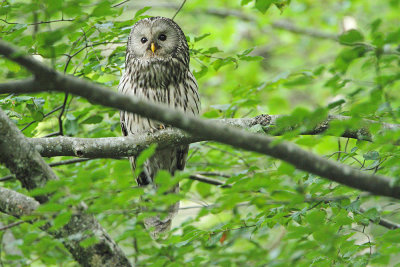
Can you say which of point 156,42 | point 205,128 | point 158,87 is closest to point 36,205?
point 205,128

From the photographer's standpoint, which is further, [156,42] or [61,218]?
[156,42]

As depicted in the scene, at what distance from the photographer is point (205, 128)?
1.74 metres

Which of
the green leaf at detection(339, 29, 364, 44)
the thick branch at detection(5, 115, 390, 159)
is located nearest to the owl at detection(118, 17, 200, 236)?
the thick branch at detection(5, 115, 390, 159)

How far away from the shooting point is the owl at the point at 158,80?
466cm

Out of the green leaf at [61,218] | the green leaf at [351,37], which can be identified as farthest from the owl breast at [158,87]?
the green leaf at [351,37]

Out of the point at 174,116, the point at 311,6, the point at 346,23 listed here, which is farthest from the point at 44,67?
the point at 311,6

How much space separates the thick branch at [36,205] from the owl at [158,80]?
5.04ft

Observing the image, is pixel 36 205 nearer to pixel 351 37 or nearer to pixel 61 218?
pixel 61 218

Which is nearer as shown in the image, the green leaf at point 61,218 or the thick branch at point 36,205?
the green leaf at point 61,218

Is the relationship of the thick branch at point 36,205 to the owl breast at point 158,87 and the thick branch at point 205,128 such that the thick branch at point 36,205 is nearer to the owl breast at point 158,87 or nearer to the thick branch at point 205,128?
the thick branch at point 205,128

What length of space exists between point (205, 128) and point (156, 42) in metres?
3.38

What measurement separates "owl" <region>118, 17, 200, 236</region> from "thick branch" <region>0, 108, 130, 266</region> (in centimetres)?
154

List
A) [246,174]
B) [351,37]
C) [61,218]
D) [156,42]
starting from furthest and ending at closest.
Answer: [156,42] → [246,174] → [61,218] → [351,37]

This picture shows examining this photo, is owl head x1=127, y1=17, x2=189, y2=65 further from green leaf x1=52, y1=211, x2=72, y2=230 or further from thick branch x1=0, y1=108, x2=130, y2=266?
green leaf x1=52, y1=211, x2=72, y2=230
